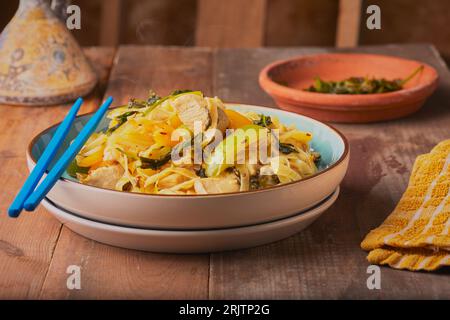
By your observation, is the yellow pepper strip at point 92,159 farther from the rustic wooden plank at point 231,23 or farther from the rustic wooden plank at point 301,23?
the rustic wooden plank at point 301,23

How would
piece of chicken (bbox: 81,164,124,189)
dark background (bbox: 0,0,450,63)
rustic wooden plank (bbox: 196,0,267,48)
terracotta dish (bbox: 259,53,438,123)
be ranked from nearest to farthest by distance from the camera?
1. piece of chicken (bbox: 81,164,124,189)
2. terracotta dish (bbox: 259,53,438,123)
3. rustic wooden plank (bbox: 196,0,267,48)
4. dark background (bbox: 0,0,450,63)

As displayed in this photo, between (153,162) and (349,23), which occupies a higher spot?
(153,162)

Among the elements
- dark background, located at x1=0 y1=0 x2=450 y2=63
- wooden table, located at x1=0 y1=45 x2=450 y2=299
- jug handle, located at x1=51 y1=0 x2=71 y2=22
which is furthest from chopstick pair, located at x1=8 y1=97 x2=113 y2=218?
dark background, located at x1=0 y1=0 x2=450 y2=63

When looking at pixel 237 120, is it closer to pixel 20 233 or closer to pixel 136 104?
pixel 136 104

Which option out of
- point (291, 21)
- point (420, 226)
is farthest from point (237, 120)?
point (291, 21)

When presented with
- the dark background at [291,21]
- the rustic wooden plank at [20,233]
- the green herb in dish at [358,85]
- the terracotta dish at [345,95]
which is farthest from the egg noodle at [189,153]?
the dark background at [291,21]

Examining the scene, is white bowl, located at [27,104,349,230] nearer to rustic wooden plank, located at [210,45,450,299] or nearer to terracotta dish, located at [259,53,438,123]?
rustic wooden plank, located at [210,45,450,299]
